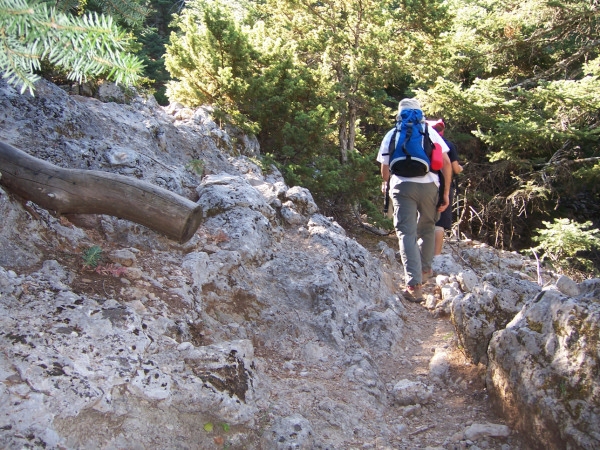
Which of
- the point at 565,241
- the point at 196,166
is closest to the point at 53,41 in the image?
the point at 196,166

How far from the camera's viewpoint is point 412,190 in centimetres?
537

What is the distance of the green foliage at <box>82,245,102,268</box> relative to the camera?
4082 millimetres

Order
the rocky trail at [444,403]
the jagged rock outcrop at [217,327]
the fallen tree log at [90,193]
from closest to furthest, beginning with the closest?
the jagged rock outcrop at [217,327] → the rocky trail at [444,403] → the fallen tree log at [90,193]

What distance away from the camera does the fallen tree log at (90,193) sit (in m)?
4.23

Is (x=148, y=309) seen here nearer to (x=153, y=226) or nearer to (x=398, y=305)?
(x=153, y=226)

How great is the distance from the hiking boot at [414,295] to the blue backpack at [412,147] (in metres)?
1.55

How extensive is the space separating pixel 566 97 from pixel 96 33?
1001 cm

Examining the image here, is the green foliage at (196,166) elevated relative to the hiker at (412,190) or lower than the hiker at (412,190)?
lower

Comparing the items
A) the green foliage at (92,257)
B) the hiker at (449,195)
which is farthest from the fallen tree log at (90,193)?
the hiker at (449,195)

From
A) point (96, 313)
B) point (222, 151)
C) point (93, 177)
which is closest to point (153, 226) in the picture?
point (93, 177)

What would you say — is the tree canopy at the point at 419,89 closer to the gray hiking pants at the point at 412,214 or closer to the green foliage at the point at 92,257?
the gray hiking pants at the point at 412,214

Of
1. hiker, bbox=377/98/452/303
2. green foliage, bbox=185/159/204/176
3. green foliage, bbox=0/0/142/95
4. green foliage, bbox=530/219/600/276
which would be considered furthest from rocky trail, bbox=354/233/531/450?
green foliage, bbox=530/219/600/276

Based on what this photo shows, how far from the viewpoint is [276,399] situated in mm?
3713

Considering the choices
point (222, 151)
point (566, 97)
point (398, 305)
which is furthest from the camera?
point (566, 97)
